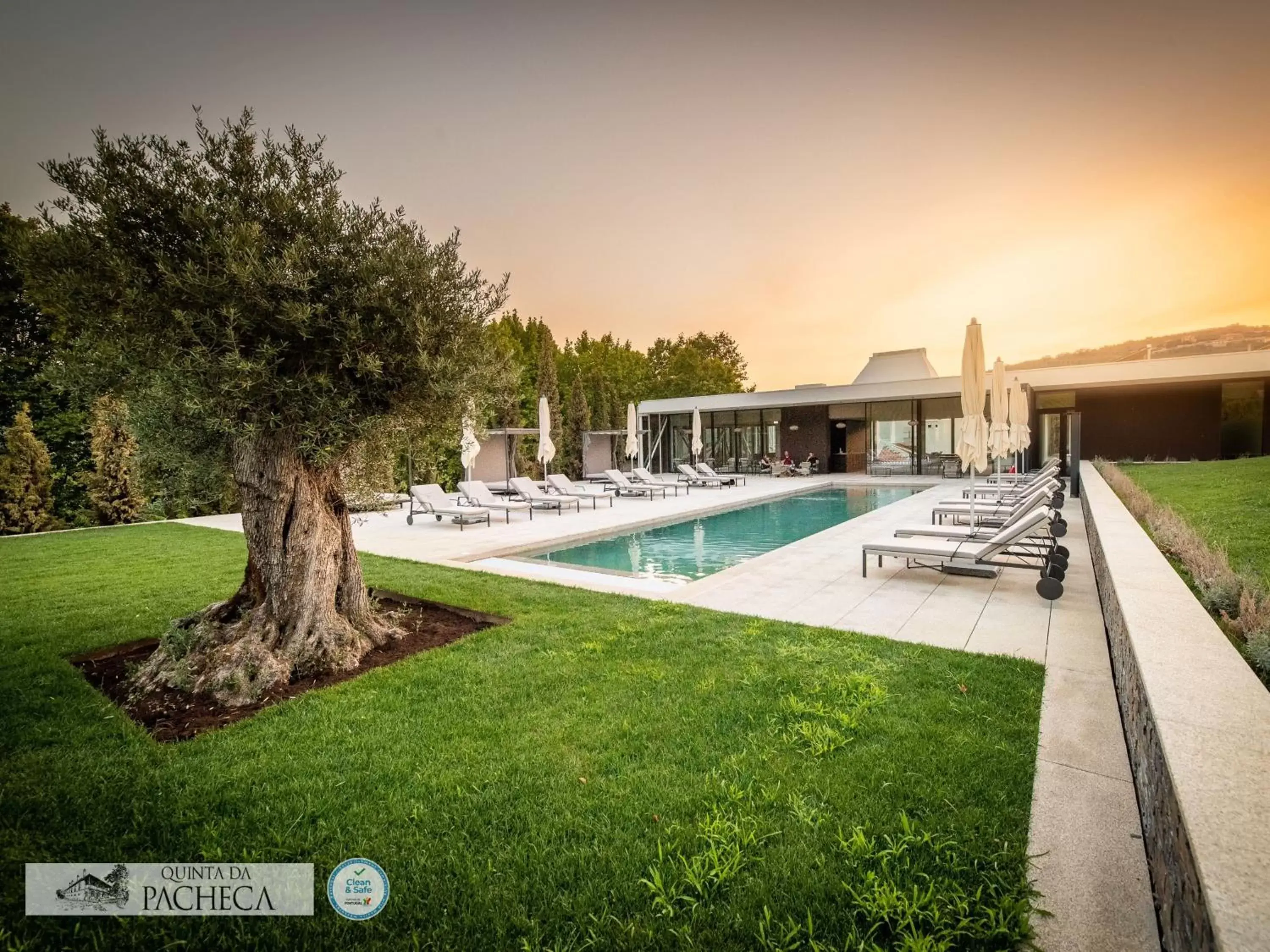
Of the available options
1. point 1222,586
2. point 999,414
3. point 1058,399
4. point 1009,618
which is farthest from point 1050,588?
point 1058,399

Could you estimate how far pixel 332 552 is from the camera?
191 inches

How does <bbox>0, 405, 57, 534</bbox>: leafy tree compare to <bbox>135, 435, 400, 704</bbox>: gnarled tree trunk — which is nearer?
<bbox>135, 435, 400, 704</bbox>: gnarled tree trunk

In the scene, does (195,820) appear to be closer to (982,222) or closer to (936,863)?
(936,863)

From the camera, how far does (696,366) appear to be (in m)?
46.5

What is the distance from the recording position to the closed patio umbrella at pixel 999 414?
1195 cm

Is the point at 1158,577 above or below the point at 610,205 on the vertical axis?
below

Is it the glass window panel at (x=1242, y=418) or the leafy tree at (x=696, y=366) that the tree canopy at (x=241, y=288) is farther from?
the leafy tree at (x=696, y=366)

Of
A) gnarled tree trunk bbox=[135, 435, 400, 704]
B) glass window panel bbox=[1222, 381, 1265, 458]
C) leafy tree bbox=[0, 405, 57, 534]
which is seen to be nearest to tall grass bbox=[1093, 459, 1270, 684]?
gnarled tree trunk bbox=[135, 435, 400, 704]

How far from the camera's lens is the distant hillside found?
24.2 metres

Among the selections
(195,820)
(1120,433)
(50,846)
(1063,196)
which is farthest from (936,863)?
(1120,433)

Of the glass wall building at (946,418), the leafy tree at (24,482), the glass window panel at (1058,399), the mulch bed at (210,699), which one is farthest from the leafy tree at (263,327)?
the glass window panel at (1058,399)

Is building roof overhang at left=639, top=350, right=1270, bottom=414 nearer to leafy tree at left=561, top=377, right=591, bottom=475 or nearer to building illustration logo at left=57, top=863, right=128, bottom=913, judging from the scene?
leafy tree at left=561, top=377, right=591, bottom=475

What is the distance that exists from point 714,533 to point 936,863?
33.5 ft

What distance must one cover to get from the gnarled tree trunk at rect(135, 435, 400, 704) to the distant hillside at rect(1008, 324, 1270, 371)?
81.8 feet
